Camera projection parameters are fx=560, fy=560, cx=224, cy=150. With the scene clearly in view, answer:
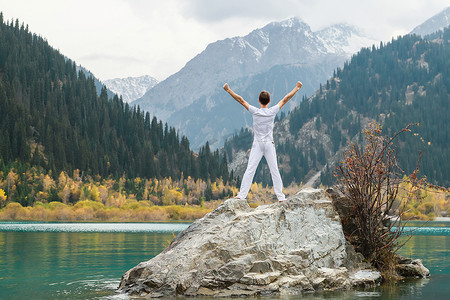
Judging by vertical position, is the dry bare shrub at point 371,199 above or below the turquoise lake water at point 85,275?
above

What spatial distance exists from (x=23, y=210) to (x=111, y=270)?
356 ft

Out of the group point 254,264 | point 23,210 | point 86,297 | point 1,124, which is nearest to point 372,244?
point 254,264

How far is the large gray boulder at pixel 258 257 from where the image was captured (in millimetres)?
19281

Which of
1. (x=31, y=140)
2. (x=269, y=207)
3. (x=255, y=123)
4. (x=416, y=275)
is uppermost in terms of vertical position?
(x=31, y=140)

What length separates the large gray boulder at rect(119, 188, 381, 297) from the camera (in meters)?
19.3

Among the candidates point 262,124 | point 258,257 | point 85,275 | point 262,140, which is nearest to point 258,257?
point 258,257

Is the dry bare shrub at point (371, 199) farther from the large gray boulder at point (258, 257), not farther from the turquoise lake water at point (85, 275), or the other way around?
the turquoise lake water at point (85, 275)

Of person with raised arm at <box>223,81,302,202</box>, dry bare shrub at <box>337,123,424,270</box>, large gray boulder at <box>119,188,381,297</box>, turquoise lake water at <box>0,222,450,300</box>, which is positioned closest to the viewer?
large gray boulder at <box>119,188,381,297</box>

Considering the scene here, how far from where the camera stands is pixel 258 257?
19703mm

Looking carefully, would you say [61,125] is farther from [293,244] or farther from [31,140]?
[293,244]

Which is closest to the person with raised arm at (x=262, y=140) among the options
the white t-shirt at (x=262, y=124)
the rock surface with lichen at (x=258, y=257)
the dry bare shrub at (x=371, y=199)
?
the white t-shirt at (x=262, y=124)

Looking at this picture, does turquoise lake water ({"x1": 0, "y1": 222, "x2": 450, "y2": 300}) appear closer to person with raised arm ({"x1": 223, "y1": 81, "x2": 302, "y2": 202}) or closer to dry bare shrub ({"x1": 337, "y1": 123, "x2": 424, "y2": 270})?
dry bare shrub ({"x1": 337, "y1": 123, "x2": 424, "y2": 270})

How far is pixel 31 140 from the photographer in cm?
18500

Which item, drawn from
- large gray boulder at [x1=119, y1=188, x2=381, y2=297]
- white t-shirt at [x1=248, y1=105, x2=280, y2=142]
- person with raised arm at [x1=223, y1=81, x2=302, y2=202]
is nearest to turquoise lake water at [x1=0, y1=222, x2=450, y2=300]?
large gray boulder at [x1=119, y1=188, x2=381, y2=297]
